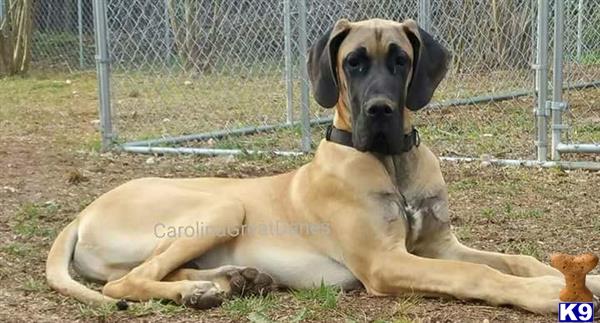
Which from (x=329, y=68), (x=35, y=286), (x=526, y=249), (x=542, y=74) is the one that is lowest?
(x=526, y=249)

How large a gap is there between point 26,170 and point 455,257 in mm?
4041

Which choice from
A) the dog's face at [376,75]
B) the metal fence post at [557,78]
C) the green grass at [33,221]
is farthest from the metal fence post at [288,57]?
the dog's face at [376,75]

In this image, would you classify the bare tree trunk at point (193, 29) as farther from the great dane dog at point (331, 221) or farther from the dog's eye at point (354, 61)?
the dog's eye at point (354, 61)

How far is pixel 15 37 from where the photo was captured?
49.1ft

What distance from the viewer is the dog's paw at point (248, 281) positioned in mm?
3803

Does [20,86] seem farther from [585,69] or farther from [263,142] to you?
[585,69]

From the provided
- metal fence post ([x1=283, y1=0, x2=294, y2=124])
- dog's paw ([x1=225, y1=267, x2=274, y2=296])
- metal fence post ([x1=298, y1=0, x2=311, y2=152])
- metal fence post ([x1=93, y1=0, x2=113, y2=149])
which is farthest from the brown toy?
metal fence post ([x1=93, y1=0, x2=113, y2=149])

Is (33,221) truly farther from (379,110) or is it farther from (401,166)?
(379,110)

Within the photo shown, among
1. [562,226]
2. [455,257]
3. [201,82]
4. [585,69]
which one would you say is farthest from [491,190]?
[585,69]

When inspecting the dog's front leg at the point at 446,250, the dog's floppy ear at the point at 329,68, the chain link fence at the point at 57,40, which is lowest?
the chain link fence at the point at 57,40

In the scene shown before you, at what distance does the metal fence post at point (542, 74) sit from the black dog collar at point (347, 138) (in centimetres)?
297

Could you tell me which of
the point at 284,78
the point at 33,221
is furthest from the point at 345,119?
the point at 284,78

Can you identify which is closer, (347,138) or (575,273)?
(575,273)

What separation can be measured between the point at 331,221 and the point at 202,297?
1.98 feet
